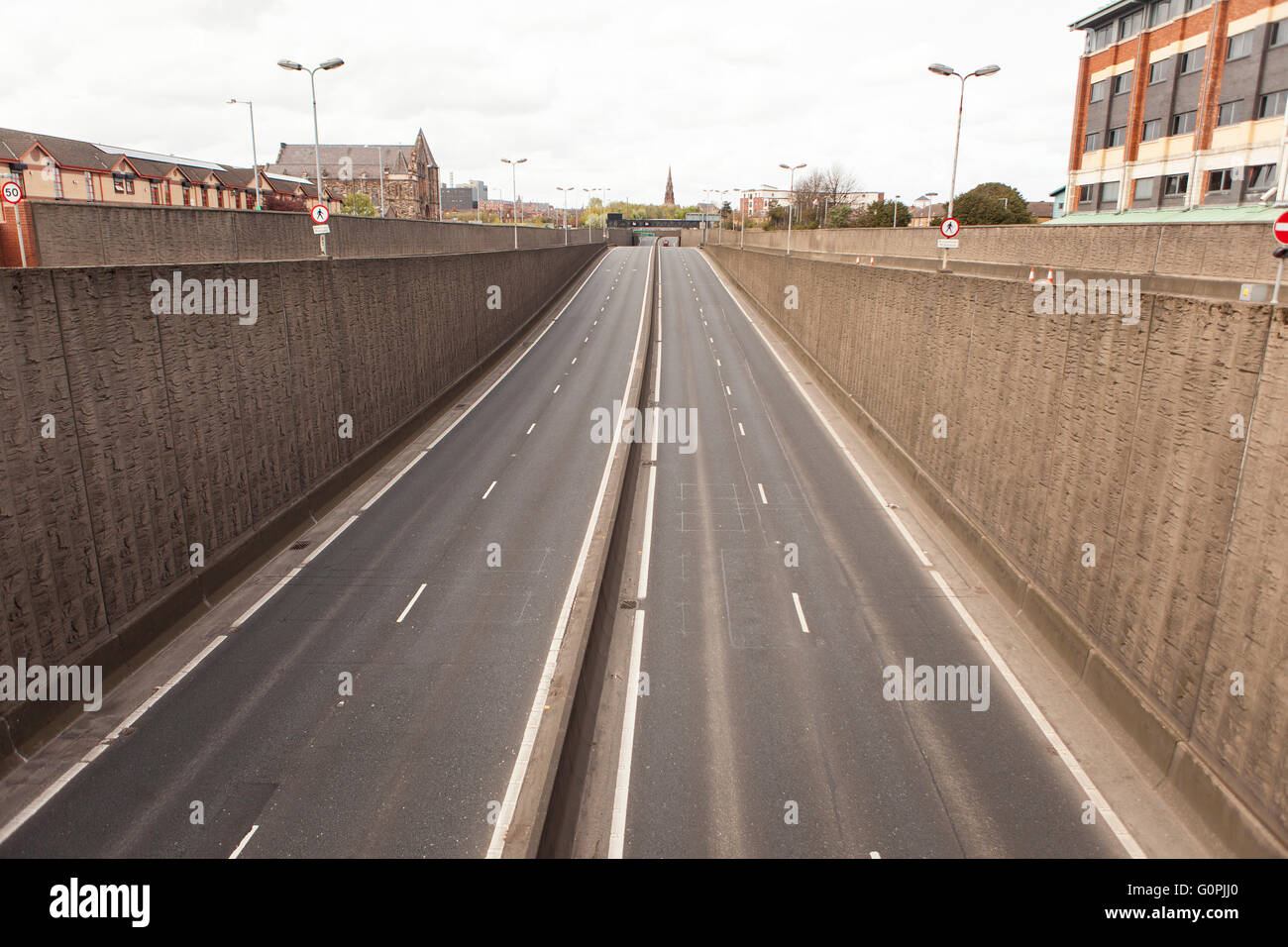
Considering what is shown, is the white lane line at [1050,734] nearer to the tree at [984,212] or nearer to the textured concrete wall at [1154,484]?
the textured concrete wall at [1154,484]

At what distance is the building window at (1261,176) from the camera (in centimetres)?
4197

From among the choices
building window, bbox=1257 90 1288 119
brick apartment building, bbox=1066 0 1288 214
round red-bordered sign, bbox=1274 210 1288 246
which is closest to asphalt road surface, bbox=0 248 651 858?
round red-bordered sign, bbox=1274 210 1288 246

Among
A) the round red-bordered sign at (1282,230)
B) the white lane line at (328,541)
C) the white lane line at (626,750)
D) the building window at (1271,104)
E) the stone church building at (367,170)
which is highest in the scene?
the stone church building at (367,170)

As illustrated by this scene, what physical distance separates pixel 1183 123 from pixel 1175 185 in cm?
377

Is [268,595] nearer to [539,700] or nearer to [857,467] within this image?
[539,700]

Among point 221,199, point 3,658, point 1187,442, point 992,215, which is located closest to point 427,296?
point 3,658

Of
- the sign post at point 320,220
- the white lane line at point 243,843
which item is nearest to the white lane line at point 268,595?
the white lane line at point 243,843

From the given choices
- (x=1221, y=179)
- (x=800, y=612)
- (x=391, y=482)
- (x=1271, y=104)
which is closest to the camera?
(x=800, y=612)

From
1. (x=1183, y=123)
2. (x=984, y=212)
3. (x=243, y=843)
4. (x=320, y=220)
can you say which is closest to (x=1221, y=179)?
(x=1183, y=123)

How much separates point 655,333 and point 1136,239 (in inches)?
1340

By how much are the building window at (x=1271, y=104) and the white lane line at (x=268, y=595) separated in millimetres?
52868

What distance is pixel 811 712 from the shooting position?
12.9m

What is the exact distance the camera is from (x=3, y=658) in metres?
11.1
